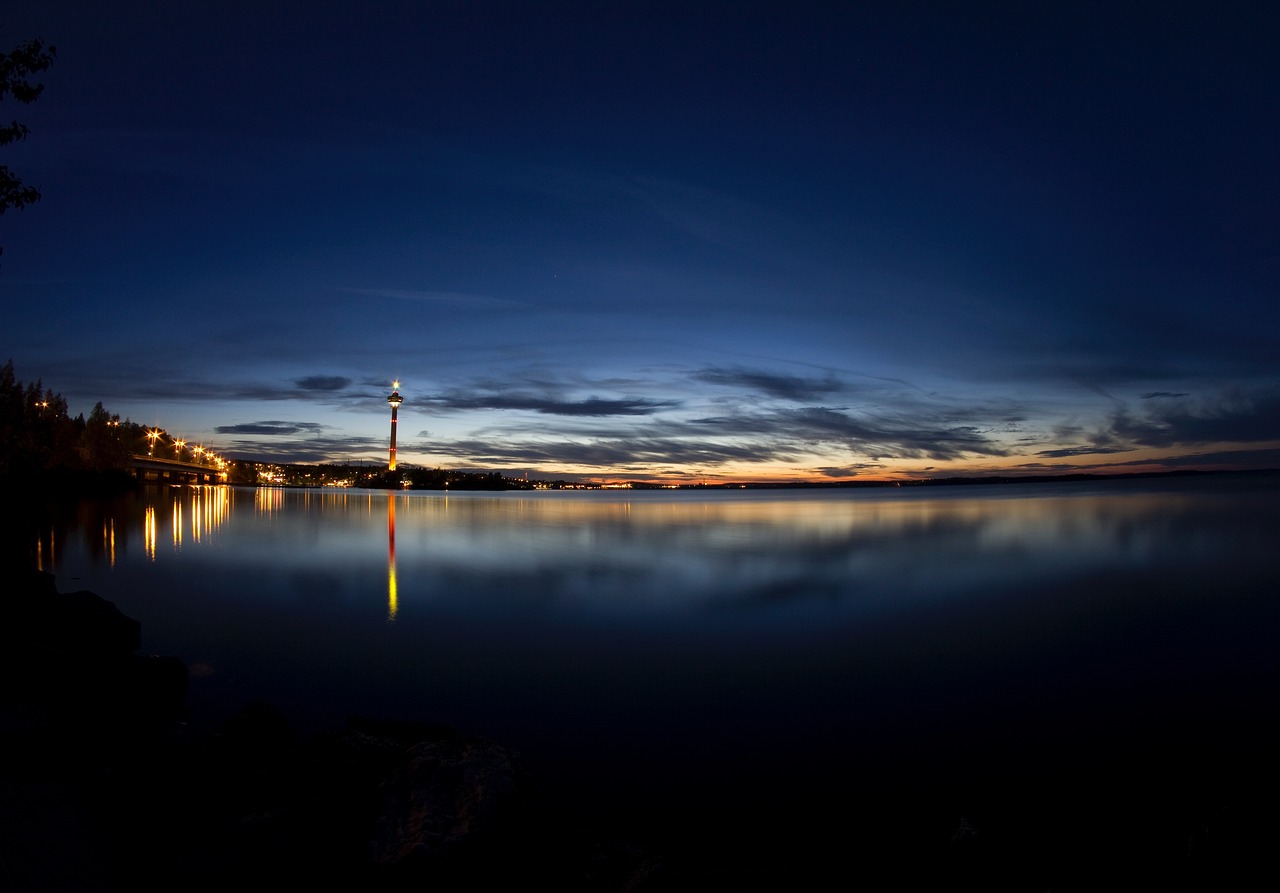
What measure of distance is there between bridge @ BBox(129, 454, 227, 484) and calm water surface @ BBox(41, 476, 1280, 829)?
128 m

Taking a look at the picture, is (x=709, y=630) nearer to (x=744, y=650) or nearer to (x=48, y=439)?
(x=744, y=650)

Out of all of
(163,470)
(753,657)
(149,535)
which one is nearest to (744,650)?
(753,657)

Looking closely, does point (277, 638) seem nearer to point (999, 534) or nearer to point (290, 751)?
point (290, 751)

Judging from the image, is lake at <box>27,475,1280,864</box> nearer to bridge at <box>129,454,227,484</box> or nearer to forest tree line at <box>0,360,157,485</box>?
forest tree line at <box>0,360,157,485</box>

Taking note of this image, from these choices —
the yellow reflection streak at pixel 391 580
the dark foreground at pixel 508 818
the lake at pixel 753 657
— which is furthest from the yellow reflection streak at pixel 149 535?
the dark foreground at pixel 508 818

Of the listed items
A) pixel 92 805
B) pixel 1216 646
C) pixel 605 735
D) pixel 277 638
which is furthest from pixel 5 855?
pixel 1216 646

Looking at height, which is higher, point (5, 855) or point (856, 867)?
point (5, 855)

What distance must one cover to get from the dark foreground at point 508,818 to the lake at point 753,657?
289 mm

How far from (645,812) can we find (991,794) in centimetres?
356

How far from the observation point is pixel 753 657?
478 inches

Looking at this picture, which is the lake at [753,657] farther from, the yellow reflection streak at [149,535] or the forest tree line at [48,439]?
the forest tree line at [48,439]

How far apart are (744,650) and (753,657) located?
508mm

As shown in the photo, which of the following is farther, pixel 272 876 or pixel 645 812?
pixel 645 812

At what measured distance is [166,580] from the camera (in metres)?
21.1
